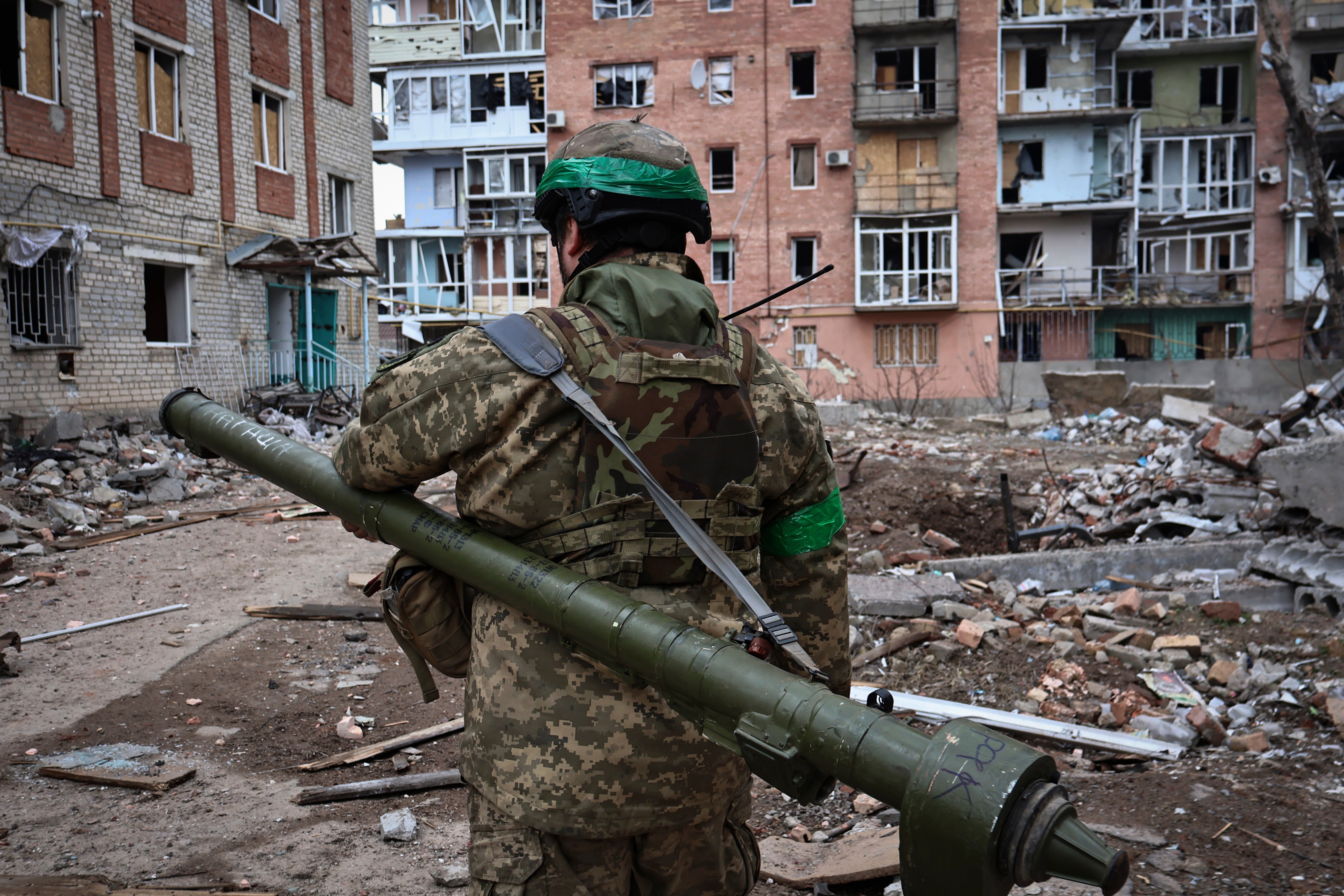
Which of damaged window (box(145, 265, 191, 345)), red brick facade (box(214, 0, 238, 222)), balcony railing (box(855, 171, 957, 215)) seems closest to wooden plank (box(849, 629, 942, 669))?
damaged window (box(145, 265, 191, 345))

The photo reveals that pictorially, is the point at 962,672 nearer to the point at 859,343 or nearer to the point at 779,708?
the point at 779,708

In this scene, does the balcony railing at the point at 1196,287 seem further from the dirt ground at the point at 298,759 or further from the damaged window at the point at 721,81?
the dirt ground at the point at 298,759

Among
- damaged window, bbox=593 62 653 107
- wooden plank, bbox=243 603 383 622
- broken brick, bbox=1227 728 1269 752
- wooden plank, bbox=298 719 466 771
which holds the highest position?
damaged window, bbox=593 62 653 107

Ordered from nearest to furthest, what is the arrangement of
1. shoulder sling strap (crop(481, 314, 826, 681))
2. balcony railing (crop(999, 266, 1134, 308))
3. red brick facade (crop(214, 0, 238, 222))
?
shoulder sling strap (crop(481, 314, 826, 681)), red brick facade (crop(214, 0, 238, 222)), balcony railing (crop(999, 266, 1134, 308))

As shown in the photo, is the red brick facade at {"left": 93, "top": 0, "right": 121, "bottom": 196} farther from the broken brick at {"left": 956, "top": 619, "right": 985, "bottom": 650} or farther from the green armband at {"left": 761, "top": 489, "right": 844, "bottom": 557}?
the green armband at {"left": 761, "top": 489, "right": 844, "bottom": 557}

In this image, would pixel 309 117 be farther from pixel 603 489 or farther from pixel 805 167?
pixel 603 489

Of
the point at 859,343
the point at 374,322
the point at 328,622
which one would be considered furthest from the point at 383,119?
the point at 328,622

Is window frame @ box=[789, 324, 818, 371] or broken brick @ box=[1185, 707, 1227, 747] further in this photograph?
window frame @ box=[789, 324, 818, 371]

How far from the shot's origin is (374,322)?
1850 cm

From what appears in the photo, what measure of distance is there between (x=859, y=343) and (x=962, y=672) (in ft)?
69.5

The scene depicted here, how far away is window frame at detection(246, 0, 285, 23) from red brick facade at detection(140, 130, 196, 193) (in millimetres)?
2990

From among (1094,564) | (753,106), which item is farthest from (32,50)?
(753,106)

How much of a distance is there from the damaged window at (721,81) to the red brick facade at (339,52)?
10.4m

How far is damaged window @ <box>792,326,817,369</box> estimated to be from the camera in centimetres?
2530
